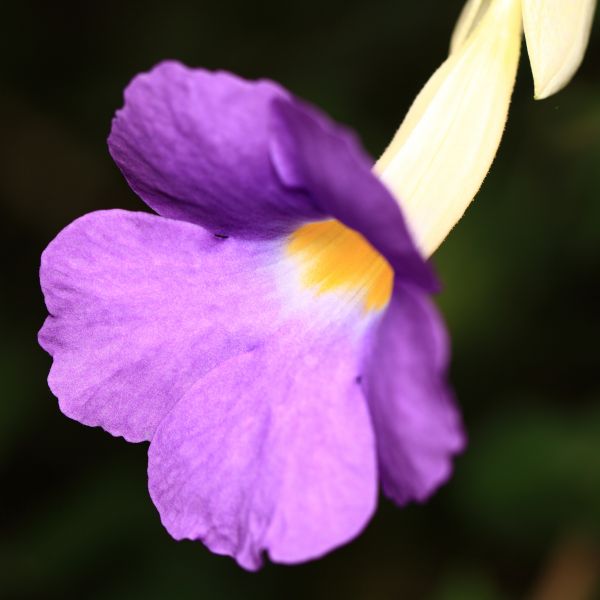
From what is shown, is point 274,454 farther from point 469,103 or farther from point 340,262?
point 469,103

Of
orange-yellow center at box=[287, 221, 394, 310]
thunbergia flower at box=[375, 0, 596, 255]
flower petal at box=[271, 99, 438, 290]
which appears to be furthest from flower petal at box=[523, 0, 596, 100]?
flower petal at box=[271, 99, 438, 290]

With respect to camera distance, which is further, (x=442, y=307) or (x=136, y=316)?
(x=442, y=307)

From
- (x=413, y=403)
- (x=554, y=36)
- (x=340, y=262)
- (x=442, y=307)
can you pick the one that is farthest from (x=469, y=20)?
(x=442, y=307)

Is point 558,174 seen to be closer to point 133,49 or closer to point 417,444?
point 133,49

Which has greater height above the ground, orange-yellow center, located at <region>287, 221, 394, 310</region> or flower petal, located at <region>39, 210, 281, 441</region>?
orange-yellow center, located at <region>287, 221, 394, 310</region>

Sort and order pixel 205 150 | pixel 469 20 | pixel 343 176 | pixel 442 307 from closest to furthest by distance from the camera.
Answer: pixel 343 176 → pixel 205 150 → pixel 469 20 → pixel 442 307

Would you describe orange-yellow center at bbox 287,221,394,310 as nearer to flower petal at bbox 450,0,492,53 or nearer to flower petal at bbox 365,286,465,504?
flower petal at bbox 365,286,465,504
